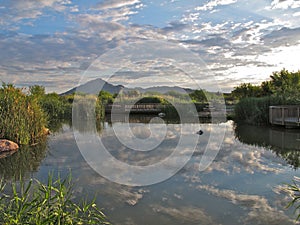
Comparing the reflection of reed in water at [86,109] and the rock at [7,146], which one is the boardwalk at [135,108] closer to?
the reflection of reed in water at [86,109]

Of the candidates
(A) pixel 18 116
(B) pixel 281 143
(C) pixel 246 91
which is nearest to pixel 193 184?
(B) pixel 281 143

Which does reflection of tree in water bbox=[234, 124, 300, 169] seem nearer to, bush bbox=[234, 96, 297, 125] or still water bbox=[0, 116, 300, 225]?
still water bbox=[0, 116, 300, 225]

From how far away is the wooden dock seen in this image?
1330 centimetres

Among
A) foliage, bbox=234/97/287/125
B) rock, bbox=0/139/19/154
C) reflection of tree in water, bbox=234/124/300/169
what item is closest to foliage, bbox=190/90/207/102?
foliage, bbox=234/97/287/125

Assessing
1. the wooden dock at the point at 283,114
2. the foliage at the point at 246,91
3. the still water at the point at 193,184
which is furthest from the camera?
the foliage at the point at 246,91

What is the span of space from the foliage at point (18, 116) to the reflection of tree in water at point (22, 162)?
1.97ft

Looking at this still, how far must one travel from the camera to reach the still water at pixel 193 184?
151 inches

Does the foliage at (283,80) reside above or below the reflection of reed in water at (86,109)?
above

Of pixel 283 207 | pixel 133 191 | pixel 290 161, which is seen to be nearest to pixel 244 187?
pixel 283 207

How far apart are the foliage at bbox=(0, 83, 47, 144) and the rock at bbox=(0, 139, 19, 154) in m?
0.42

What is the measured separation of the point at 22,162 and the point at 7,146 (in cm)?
177

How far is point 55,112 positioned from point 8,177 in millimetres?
15361

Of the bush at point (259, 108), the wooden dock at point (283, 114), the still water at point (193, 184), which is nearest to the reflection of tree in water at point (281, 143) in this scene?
the still water at point (193, 184)

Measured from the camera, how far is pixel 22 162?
710 cm
